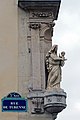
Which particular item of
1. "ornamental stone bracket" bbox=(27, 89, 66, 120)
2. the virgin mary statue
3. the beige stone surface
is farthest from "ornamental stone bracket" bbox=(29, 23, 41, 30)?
"ornamental stone bracket" bbox=(27, 89, 66, 120)

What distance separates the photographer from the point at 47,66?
1761cm

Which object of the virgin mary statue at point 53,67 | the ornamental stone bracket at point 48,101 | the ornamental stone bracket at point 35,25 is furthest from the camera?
the ornamental stone bracket at point 35,25

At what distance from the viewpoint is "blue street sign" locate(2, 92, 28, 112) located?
1697cm

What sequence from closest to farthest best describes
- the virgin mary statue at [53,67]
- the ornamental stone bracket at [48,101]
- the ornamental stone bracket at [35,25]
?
the ornamental stone bracket at [48,101] → the virgin mary statue at [53,67] → the ornamental stone bracket at [35,25]

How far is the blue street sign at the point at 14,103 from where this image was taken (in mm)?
16969

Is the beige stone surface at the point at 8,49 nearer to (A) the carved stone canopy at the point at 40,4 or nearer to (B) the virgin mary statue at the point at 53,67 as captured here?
(A) the carved stone canopy at the point at 40,4

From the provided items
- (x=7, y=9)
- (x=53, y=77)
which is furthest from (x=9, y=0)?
(x=53, y=77)

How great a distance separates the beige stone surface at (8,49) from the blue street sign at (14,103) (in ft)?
0.64

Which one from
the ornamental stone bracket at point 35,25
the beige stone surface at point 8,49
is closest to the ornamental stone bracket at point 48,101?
the beige stone surface at point 8,49

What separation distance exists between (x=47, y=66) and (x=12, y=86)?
4.09 feet

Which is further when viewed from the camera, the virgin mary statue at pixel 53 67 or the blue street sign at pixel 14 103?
the virgin mary statue at pixel 53 67

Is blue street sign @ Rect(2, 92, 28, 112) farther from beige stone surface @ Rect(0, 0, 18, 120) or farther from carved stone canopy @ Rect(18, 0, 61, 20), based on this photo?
carved stone canopy @ Rect(18, 0, 61, 20)

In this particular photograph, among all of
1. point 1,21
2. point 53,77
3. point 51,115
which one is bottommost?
point 51,115

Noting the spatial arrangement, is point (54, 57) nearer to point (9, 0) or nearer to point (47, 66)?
point (47, 66)
